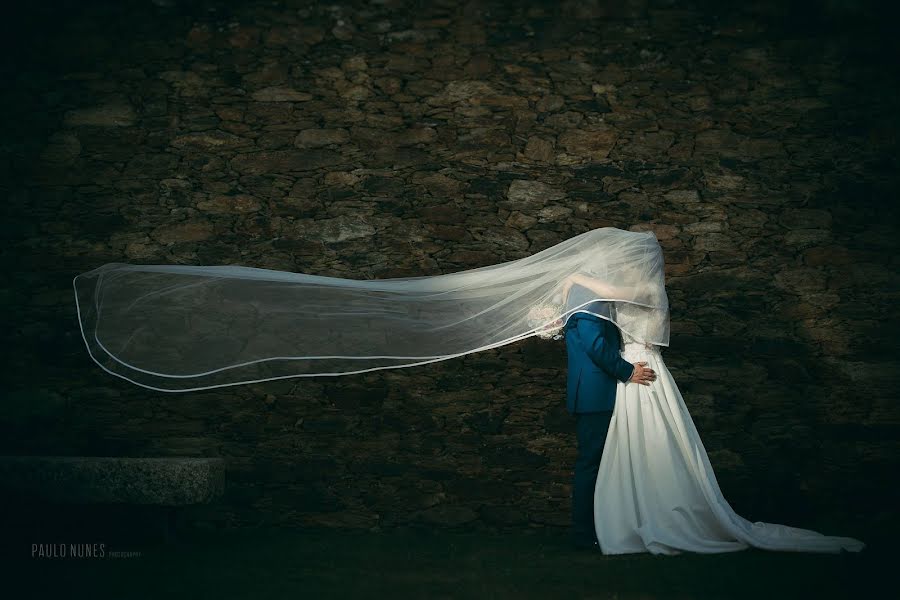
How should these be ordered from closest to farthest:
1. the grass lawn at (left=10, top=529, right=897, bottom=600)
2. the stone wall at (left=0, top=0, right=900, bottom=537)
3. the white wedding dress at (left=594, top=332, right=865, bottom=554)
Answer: the grass lawn at (left=10, top=529, right=897, bottom=600)
the white wedding dress at (left=594, top=332, right=865, bottom=554)
the stone wall at (left=0, top=0, right=900, bottom=537)

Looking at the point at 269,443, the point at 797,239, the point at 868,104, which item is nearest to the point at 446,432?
the point at 269,443

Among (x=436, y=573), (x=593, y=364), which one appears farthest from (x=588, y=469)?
(x=436, y=573)

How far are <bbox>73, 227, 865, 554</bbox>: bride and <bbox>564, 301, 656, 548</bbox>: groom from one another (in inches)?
2.6

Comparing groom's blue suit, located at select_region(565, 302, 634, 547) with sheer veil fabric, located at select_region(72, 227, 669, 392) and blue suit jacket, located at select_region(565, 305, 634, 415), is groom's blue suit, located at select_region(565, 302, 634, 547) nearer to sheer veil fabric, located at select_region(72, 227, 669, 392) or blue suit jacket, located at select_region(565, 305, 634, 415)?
blue suit jacket, located at select_region(565, 305, 634, 415)

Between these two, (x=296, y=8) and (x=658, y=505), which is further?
(x=296, y=8)

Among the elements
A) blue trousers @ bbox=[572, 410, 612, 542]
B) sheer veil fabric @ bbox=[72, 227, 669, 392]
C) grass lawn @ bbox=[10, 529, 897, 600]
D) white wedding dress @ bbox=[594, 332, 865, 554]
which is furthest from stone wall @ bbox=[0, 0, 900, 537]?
sheer veil fabric @ bbox=[72, 227, 669, 392]

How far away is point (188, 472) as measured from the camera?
4445 millimetres

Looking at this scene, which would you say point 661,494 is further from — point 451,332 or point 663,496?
point 451,332

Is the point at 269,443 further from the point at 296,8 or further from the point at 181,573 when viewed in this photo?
the point at 296,8

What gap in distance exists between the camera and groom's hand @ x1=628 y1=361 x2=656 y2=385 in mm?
4086

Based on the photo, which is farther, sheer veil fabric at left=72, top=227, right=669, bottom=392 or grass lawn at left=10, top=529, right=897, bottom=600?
sheer veil fabric at left=72, top=227, right=669, bottom=392

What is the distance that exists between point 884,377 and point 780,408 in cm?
68

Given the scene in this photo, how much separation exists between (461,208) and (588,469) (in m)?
1.91

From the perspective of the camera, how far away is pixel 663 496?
3.98 m
